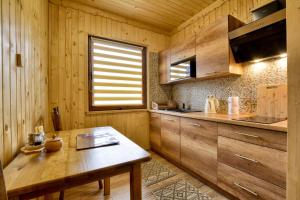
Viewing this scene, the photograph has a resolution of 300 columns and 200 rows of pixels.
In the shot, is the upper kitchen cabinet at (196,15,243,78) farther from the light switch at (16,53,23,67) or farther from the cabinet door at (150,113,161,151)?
the light switch at (16,53,23,67)

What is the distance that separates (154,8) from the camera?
249 centimetres

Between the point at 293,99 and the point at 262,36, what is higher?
the point at 262,36

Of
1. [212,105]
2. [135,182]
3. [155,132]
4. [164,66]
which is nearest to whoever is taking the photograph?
[135,182]

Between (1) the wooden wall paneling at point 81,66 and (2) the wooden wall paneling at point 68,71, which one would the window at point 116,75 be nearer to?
(1) the wooden wall paneling at point 81,66

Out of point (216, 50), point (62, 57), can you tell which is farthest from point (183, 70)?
point (62, 57)

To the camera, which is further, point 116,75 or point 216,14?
point 116,75

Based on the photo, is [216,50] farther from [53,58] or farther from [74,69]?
[53,58]

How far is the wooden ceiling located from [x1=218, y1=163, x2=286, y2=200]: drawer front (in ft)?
7.92

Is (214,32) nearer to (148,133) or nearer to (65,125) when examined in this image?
(148,133)

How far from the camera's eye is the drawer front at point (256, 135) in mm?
1144

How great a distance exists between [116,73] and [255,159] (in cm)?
235

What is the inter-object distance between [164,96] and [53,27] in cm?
232

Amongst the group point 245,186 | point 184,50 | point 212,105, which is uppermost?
point 184,50

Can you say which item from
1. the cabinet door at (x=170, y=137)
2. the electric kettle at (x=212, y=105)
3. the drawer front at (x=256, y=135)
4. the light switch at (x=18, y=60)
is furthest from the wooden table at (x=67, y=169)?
the electric kettle at (x=212, y=105)
